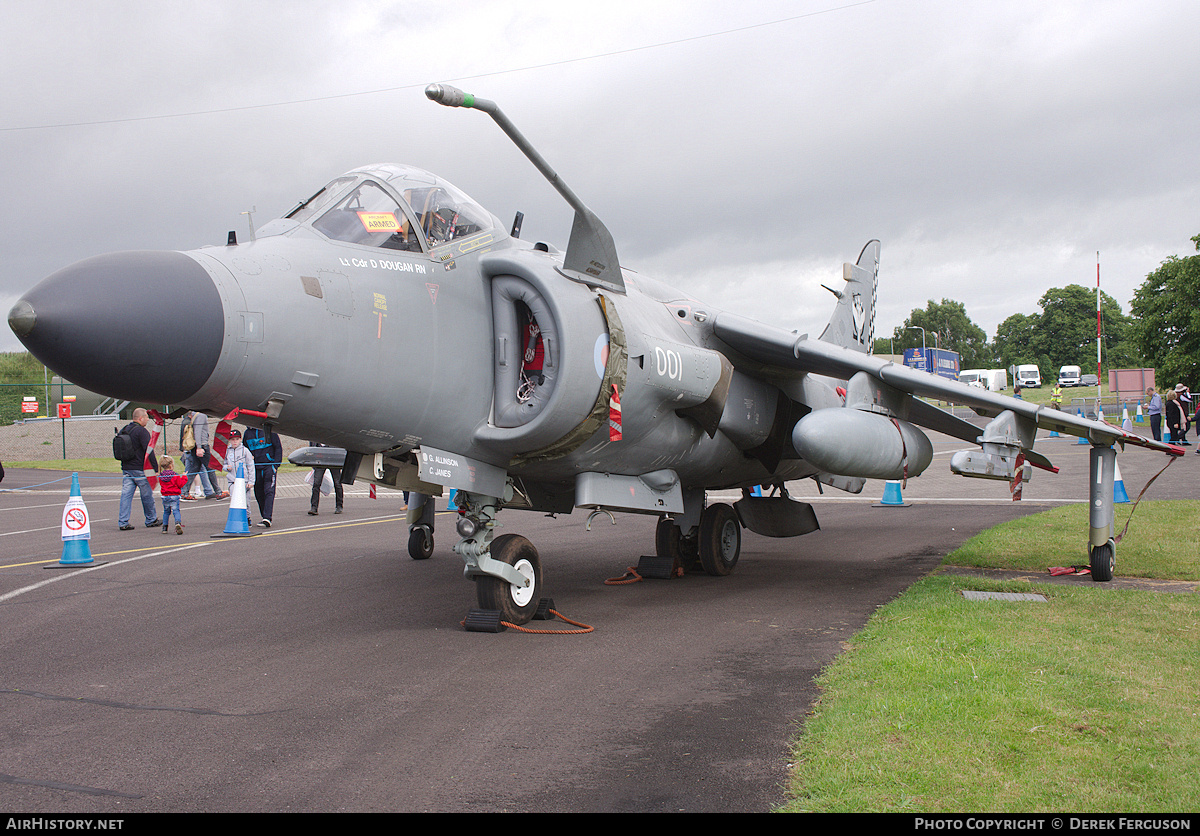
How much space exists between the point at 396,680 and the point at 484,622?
1.29m

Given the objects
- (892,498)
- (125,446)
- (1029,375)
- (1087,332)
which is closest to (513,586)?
(125,446)

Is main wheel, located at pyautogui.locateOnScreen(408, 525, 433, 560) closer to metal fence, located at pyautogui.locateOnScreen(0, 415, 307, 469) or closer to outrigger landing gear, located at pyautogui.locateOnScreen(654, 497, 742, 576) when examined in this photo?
outrigger landing gear, located at pyautogui.locateOnScreen(654, 497, 742, 576)

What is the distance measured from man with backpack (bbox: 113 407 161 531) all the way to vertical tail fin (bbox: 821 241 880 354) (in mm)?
10556

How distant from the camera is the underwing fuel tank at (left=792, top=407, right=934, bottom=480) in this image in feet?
23.7

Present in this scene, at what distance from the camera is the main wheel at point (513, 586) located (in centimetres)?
654

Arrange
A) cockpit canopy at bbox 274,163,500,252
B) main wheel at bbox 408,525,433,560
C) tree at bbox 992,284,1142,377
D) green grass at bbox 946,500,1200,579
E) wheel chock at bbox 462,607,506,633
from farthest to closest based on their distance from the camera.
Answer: tree at bbox 992,284,1142,377 < main wheel at bbox 408,525,433,560 < green grass at bbox 946,500,1200,579 < wheel chock at bbox 462,607,506,633 < cockpit canopy at bbox 274,163,500,252

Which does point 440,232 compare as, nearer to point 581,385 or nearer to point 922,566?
point 581,385

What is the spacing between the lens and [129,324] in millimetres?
4473

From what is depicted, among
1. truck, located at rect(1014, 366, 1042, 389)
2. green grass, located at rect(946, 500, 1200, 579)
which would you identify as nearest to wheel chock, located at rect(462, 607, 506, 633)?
green grass, located at rect(946, 500, 1200, 579)

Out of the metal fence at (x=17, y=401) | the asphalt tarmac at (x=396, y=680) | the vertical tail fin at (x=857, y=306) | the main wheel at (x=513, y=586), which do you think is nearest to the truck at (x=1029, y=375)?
the vertical tail fin at (x=857, y=306)

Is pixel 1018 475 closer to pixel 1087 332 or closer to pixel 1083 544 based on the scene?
pixel 1083 544

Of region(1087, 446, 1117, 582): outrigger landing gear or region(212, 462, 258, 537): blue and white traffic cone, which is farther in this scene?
region(212, 462, 258, 537): blue and white traffic cone
